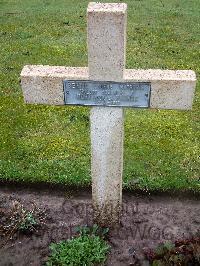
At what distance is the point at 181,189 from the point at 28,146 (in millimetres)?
2235

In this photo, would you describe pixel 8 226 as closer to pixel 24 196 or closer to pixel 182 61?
pixel 24 196

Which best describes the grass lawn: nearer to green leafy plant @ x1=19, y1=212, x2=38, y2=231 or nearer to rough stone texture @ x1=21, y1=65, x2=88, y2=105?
green leafy plant @ x1=19, y1=212, x2=38, y2=231

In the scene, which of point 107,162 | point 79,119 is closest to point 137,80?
point 107,162

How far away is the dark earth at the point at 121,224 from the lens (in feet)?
16.3

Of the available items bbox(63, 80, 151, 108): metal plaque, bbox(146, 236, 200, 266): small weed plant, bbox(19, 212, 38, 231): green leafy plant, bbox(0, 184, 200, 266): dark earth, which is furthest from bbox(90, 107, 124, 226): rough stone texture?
bbox(146, 236, 200, 266): small weed plant

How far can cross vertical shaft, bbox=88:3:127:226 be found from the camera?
3.85 m

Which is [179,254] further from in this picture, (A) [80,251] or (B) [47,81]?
(B) [47,81]

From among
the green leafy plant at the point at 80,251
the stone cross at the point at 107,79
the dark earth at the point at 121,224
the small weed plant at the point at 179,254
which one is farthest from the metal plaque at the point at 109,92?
the dark earth at the point at 121,224

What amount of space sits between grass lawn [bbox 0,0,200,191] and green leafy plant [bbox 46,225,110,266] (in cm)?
112

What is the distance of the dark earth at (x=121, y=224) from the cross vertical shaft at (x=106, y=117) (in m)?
0.29

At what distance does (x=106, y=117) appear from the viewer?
4.38m

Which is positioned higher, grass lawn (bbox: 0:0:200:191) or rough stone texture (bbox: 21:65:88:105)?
→ rough stone texture (bbox: 21:65:88:105)

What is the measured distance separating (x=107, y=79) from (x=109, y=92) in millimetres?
134

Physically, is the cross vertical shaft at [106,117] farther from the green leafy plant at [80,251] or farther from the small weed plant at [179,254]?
the small weed plant at [179,254]
